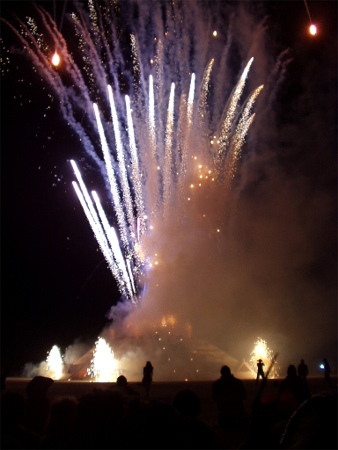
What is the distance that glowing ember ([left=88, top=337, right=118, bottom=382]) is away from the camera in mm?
19375

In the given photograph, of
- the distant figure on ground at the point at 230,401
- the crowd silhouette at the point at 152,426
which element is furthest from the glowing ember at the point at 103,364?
the crowd silhouette at the point at 152,426

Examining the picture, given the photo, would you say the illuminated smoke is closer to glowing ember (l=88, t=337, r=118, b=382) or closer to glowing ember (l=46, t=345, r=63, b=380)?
glowing ember (l=46, t=345, r=63, b=380)

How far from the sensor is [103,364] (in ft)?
69.9

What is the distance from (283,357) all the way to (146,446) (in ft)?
96.6

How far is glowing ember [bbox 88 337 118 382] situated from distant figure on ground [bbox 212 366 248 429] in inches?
556

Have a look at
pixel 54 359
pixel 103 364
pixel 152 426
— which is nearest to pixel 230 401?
pixel 152 426

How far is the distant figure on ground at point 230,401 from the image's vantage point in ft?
17.3

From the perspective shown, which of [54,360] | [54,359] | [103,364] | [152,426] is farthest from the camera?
[54,359]

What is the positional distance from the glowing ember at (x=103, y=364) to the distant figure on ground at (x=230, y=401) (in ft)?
46.4

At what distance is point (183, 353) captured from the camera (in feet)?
73.5

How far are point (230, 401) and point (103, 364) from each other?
17378mm

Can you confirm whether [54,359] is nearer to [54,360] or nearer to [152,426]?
[54,360]

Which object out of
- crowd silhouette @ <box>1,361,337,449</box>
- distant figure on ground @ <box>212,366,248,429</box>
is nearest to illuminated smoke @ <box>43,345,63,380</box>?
distant figure on ground @ <box>212,366,248,429</box>

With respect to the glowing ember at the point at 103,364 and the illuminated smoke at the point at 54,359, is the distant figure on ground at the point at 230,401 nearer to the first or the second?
the glowing ember at the point at 103,364
